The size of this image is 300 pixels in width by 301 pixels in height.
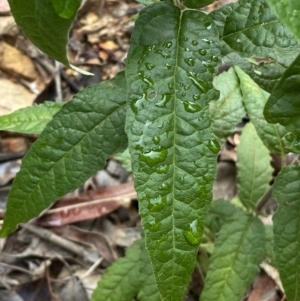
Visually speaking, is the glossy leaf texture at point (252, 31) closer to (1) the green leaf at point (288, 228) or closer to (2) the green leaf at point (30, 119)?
(1) the green leaf at point (288, 228)

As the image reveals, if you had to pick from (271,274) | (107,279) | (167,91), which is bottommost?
(271,274)

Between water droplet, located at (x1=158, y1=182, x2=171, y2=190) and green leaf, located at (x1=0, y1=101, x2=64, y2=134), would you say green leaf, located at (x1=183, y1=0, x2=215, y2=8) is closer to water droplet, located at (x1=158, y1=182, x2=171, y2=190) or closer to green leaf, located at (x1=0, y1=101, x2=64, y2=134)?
water droplet, located at (x1=158, y1=182, x2=171, y2=190)

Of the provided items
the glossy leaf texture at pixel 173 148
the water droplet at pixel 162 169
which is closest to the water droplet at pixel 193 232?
the glossy leaf texture at pixel 173 148

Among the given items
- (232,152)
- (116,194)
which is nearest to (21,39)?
(116,194)

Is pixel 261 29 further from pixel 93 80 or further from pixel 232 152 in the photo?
pixel 93 80

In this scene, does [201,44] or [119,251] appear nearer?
[201,44]

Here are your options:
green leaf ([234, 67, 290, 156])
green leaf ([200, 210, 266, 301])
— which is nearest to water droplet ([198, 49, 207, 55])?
green leaf ([234, 67, 290, 156])
